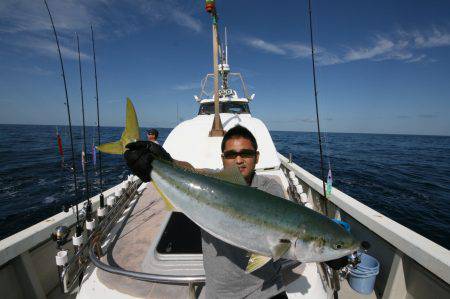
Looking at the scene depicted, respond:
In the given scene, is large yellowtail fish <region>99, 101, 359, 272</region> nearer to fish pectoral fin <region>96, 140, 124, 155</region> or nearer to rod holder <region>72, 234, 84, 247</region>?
fish pectoral fin <region>96, 140, 124, 155</region>

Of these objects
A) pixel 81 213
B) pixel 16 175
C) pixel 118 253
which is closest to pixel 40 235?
pixel 81 213

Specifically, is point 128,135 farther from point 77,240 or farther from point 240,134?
point 77,240

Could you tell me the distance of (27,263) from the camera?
13.2ft

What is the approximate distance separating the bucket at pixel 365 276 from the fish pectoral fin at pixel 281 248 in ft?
12.4

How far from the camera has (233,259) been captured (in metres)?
2.03

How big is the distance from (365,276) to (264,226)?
397 cm

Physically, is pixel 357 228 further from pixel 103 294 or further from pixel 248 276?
pixel 103 294

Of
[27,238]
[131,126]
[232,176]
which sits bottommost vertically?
[27,238]

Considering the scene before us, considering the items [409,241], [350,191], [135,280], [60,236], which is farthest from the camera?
[350,191]

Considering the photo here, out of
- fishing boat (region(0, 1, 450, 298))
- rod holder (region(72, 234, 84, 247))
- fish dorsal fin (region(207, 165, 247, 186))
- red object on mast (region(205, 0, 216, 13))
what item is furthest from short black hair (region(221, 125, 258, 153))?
red object on mast (region(205, 0, 216, 13))

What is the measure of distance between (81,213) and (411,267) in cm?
655

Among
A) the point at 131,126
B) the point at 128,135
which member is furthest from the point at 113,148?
the point at 131,126

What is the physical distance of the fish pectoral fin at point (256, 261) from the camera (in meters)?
1.79

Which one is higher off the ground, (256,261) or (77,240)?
(256,261)
